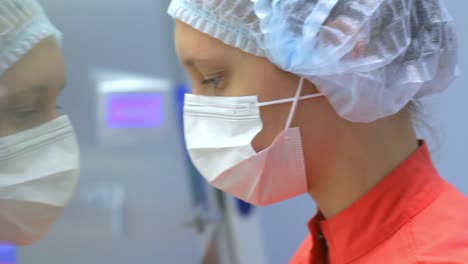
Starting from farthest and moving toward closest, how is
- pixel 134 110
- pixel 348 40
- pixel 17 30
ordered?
pixel 134 110, pixel 17 30, pixel 348 40

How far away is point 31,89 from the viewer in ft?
3.70

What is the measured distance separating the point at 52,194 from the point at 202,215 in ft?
3.51

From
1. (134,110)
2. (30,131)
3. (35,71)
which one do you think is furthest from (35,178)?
(134,110)

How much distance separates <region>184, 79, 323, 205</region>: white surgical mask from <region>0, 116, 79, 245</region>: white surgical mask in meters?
0.28

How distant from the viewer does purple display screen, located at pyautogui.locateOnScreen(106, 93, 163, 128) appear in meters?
1.99

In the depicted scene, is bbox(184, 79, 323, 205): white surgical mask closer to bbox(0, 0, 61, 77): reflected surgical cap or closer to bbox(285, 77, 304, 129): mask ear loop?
bbox(285, 77, 304, 129): mask ear loop

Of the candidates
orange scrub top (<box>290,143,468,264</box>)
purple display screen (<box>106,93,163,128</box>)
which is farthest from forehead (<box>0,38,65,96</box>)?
purple display screen (<box>106,93,163,128</box>)

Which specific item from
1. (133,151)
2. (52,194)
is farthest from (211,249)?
(52,194)

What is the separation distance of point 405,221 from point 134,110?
1259mm

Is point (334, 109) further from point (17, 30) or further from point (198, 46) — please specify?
point (17, 30)

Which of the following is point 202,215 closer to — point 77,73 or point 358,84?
point 77,73

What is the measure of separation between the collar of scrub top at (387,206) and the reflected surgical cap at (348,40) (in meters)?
0.12

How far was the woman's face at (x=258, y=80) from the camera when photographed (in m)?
0.97

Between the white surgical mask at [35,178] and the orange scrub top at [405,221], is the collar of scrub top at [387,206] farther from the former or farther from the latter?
the white surgical mask at [35,178]
